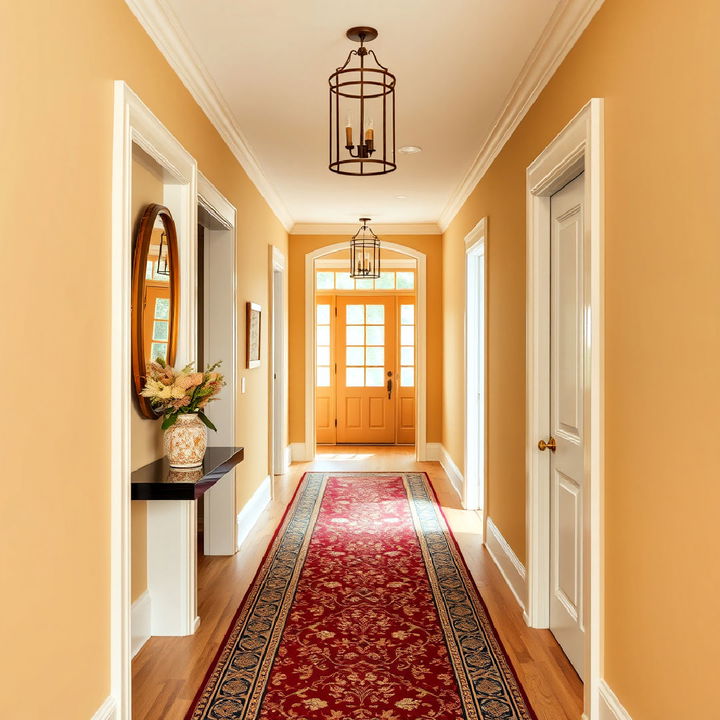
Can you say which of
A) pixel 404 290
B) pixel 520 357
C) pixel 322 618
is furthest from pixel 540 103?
pixel 404 290

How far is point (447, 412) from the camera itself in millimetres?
7594

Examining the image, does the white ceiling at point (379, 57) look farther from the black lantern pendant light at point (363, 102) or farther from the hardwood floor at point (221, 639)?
the hardwood floor at point (221, 639)

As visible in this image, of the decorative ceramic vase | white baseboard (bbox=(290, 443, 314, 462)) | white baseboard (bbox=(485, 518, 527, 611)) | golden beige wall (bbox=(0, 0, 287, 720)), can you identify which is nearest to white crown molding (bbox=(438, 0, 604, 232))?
golden beige wall (bbox=(0, 0, 287, 720))

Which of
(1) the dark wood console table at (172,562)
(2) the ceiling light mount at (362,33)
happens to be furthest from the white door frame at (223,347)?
(2) the ceiling light mount at (362,33)

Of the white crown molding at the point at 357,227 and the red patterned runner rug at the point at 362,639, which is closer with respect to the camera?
the red patterned runner rug at the point at 362,639

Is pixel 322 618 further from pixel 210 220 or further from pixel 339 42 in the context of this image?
pixel 339 42

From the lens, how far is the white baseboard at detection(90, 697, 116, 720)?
7.10 ft

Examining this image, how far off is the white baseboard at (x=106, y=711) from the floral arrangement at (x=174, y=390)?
1026mm

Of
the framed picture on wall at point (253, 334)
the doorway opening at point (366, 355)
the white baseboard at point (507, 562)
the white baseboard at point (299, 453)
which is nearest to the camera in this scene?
the white baseboard at point (507, 562)

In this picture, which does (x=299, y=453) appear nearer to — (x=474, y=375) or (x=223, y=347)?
(x=474, y=375)

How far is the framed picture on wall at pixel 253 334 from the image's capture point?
201 inches

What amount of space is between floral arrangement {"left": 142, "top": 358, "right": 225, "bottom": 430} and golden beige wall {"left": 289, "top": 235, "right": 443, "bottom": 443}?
16.3 feet

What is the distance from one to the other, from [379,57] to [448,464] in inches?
190

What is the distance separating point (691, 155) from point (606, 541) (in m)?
1.29
